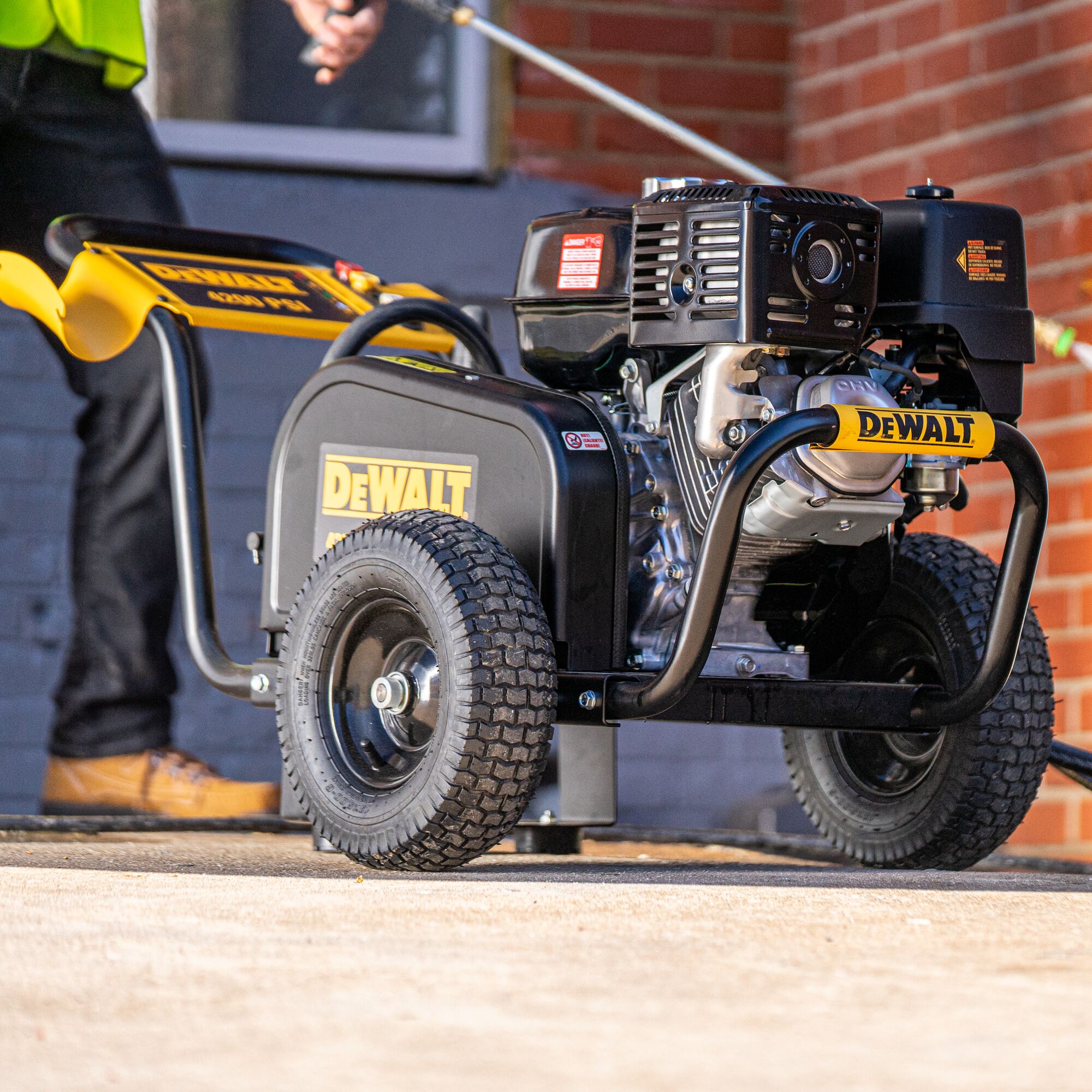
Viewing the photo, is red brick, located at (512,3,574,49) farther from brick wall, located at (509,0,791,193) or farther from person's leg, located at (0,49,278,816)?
person's leg, located at (0,49,278,816)

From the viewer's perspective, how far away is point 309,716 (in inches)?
107

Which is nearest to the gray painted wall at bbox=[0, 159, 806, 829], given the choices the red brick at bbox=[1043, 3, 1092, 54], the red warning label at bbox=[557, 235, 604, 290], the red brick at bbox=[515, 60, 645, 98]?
the red brick at bbox=[515, 60, 645, 98]

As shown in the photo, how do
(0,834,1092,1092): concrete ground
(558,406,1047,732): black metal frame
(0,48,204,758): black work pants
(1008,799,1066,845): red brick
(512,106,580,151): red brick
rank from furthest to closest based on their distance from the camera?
(512,106,580,151): red brick < (1008,799,1066,845): red brick < (0,48,204,758): black work pants < (558,406,1047,732): black metal frame < (0,834,1092,1092): concrete ground

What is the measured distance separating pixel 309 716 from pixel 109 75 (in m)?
2.14

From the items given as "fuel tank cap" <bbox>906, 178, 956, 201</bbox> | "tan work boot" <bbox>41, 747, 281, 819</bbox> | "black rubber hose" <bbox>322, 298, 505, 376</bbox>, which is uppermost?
"fuel tank cap" <bbox>906, 178, 956, 201</bbox>

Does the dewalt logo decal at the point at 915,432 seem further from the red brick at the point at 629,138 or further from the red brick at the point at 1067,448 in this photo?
the red brick at the point at 629,138

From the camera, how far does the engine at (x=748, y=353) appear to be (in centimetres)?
257

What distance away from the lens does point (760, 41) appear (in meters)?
5.14

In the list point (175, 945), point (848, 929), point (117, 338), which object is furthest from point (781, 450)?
point (117, 338)

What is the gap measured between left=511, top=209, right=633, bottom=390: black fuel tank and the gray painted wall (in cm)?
179

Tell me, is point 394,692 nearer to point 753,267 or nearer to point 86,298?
point 753,267

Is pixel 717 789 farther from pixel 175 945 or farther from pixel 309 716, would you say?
pixel 175 945

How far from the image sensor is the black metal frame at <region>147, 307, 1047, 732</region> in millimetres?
2479

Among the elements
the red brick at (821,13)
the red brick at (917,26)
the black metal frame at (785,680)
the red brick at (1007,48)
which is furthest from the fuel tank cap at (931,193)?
→ the red brick at (821,13)
